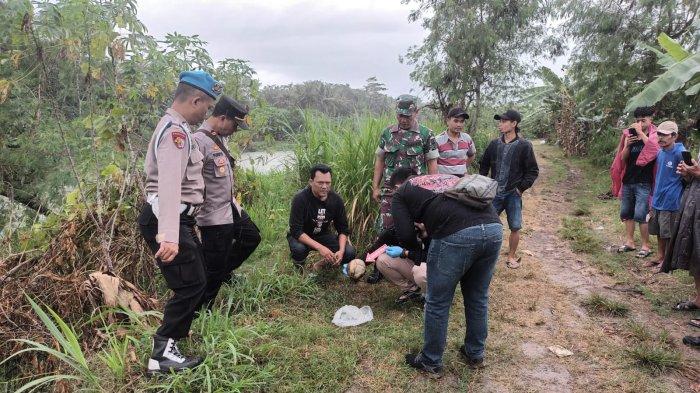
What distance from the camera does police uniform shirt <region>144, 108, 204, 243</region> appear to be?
7.43 ft

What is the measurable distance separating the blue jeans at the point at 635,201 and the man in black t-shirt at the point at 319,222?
11.4 ft

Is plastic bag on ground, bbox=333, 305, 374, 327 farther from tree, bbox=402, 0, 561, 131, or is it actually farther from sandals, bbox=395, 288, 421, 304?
tree, bbox=402, 0, 561, 131

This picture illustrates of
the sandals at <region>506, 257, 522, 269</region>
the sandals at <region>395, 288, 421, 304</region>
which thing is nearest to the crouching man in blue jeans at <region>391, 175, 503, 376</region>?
the sandals at <region>395, 288, 421, 304</region>

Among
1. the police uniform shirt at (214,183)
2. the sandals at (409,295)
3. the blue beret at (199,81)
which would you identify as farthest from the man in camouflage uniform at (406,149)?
the blue beret at (199,81)

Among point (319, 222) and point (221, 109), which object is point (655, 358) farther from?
point (221, 109)

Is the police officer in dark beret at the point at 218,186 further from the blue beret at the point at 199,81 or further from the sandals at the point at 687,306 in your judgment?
the sandals at the point at 687,306

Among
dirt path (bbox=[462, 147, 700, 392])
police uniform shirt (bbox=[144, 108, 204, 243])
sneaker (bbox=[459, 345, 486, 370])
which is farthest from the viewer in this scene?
sneaker (bbox=[459, 345, 486, 370])

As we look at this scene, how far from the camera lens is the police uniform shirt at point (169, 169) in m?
2.26

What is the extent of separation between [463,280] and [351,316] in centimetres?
110

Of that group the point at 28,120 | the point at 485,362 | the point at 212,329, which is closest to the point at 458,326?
the point at 485,362

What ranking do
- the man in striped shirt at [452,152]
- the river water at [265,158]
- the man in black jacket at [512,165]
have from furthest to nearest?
the river water at [265,158]
the man in striped shirt at [452,152]
the man in black jacket at [512,165]

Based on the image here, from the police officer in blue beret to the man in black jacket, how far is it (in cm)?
306

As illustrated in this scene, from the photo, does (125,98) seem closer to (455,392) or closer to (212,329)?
(212,329)

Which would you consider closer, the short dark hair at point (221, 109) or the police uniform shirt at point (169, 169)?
the police uniform shirt at point (169, 169)
